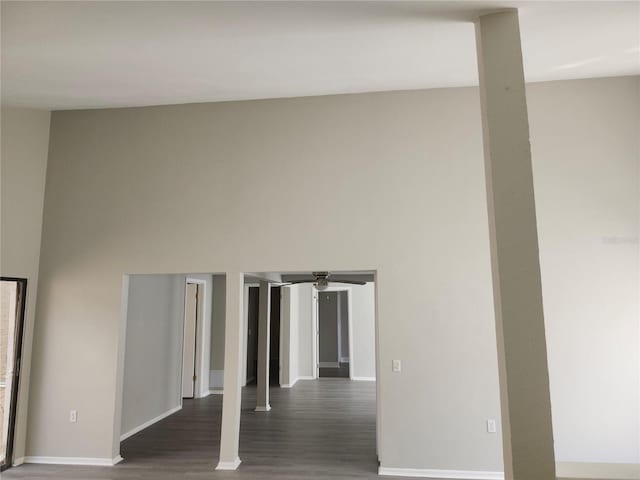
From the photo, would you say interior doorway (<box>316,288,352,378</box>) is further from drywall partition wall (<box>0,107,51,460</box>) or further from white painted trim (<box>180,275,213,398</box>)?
drywall partition wall (<box>0,107,51,460</box>)

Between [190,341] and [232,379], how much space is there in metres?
3.73

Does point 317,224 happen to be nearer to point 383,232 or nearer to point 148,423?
point 383,232

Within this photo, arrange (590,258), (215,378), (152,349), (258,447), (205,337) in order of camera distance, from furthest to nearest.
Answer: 1. (215,378)
2. (205,337)
3. (152,349)
4. (258,447)
5. (590,258)

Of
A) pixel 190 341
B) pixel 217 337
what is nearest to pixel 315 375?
pixel 217 337

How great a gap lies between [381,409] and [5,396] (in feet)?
12.9

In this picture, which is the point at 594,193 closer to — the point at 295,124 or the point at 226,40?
the point at 295,124

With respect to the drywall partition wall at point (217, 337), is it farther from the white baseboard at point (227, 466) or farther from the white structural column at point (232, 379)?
the white baseboard at point (227, 466)

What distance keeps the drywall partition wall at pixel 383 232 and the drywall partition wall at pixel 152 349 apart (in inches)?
35.3

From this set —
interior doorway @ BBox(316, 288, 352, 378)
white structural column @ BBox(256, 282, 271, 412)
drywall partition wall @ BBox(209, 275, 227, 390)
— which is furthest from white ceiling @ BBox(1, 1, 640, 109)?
interior doorway @ BBox(316, 288, 352, 378)

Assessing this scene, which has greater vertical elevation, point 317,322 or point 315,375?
point 317,322

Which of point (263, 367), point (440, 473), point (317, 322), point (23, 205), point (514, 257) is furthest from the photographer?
point (317, 322)

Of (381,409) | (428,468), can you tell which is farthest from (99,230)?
(428,468)

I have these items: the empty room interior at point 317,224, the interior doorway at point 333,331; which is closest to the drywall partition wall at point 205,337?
the empty room interior at point 317,224

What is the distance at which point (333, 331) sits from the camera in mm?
11391
